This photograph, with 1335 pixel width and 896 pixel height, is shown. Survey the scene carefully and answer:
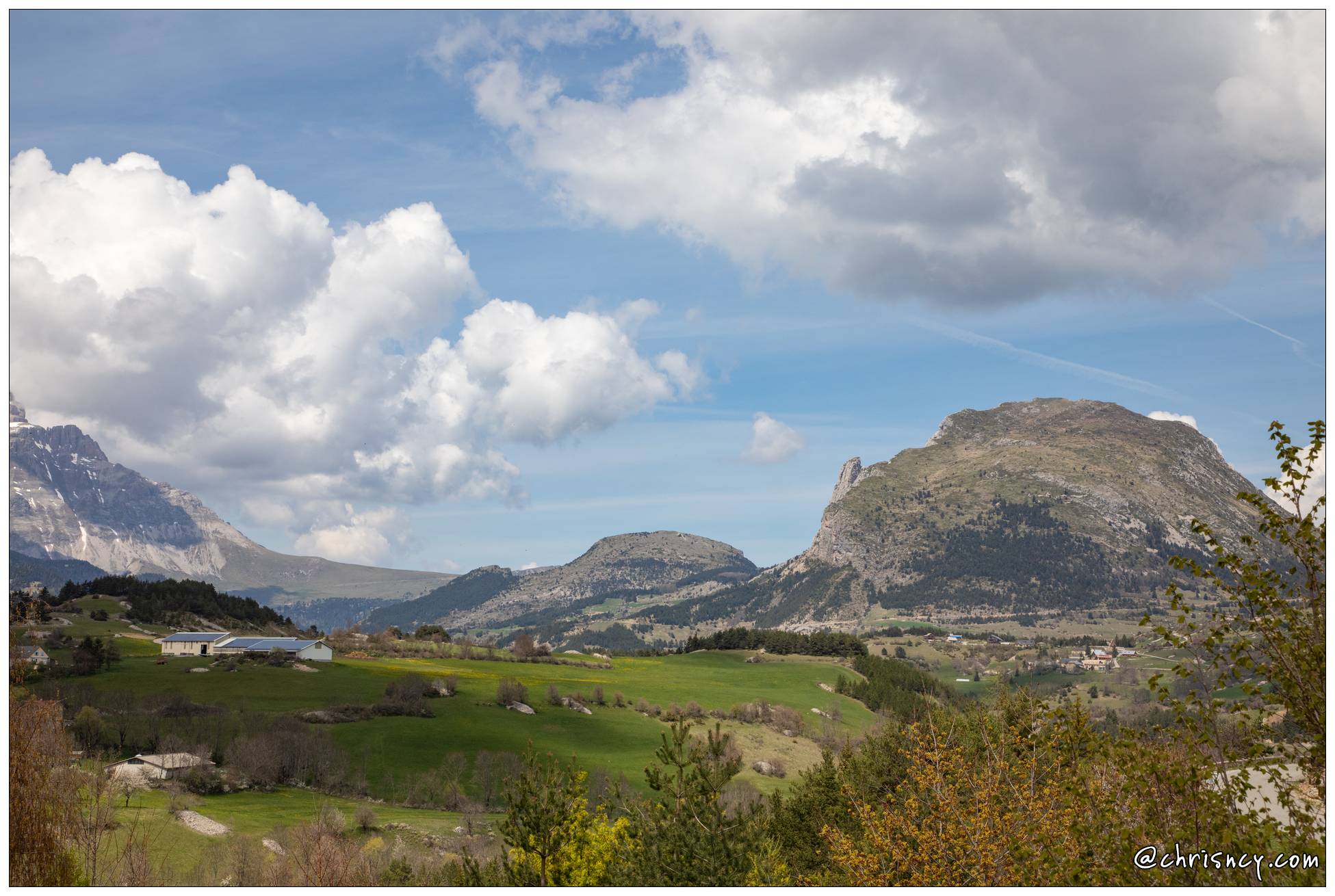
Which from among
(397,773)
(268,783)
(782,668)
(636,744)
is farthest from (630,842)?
(782,668)

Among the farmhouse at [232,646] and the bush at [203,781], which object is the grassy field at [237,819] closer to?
the bush at [203,781]

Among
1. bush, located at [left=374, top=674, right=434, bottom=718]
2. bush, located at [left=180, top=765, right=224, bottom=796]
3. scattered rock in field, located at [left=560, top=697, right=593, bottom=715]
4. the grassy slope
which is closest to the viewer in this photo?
bush, located at [left=180, top=765, right=224, bottom=796]

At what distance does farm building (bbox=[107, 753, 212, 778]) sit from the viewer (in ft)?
230

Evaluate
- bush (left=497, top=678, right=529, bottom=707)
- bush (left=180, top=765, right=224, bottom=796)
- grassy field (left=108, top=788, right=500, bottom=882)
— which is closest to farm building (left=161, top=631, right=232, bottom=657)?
bush (left=497, top=678, right=529, bottom=707)

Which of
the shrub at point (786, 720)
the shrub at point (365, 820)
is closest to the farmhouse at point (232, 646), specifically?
the shrub at point (786, 720)

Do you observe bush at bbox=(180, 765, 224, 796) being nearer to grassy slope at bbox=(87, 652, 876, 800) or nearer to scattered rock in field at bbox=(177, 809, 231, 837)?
scattered rock in field at bbox=(177, 809, 231, 837)

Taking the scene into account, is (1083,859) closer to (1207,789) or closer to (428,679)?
(1207,789)

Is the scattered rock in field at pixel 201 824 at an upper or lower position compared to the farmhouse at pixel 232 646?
lower

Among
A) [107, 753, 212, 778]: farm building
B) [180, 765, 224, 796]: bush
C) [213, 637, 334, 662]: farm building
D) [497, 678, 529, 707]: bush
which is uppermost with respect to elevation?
[213, 637, 334, 662]: farm building

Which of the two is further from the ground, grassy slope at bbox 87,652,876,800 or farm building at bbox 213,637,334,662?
farm building at bbox 213,637,334,662

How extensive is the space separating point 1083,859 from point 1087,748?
6.92 ft

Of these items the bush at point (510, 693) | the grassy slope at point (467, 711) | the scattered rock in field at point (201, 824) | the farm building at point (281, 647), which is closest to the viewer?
the scattered rock in field at point (201, 824)

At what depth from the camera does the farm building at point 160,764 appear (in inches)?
2761

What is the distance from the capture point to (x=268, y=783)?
3098 inches
